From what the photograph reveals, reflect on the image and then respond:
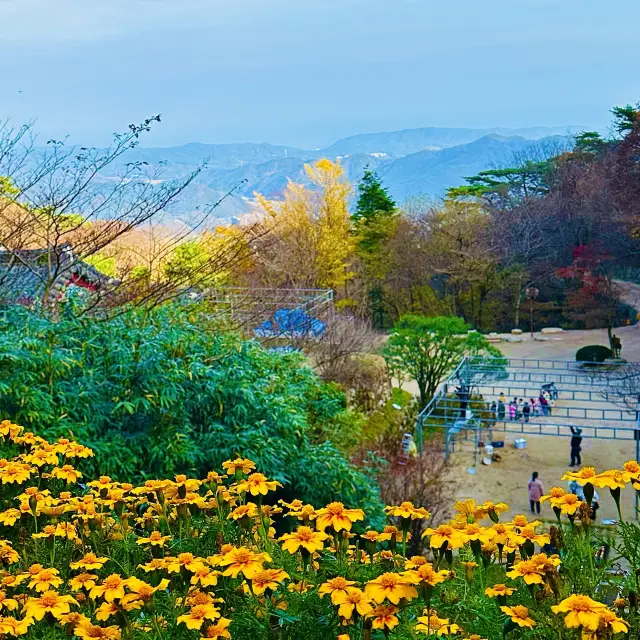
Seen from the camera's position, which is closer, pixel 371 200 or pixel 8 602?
pixel 8 602

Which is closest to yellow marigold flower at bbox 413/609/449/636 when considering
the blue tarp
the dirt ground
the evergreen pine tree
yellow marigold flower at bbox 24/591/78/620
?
yellow marigold flower at bbox 24/591/78/620

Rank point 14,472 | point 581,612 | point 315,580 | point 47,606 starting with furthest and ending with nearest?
point 14,472 < point 315,580 < point 47,606 < point 581,612

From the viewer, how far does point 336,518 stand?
5.07 feet

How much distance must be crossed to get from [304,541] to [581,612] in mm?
562

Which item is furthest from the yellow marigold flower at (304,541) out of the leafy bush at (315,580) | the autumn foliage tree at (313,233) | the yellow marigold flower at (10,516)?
the autumn foliage tree at (313,233)

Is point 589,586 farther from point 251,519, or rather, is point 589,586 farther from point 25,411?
point 25,411

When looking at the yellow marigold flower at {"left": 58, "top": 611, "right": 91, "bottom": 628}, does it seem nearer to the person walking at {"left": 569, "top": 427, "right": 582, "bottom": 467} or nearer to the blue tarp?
the blue tarp

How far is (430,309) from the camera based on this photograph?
25594mm

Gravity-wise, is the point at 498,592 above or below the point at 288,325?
below

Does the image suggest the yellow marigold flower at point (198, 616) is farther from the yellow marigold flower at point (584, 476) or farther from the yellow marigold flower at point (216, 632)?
the yellow marigold flower at point (584, 476)

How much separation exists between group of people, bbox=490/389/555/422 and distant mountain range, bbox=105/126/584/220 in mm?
6461

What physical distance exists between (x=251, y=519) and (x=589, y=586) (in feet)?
2.48

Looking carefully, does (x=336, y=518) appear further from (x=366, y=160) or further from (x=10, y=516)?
(x=366, y=160)

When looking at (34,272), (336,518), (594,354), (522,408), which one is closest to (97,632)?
(336,518)
